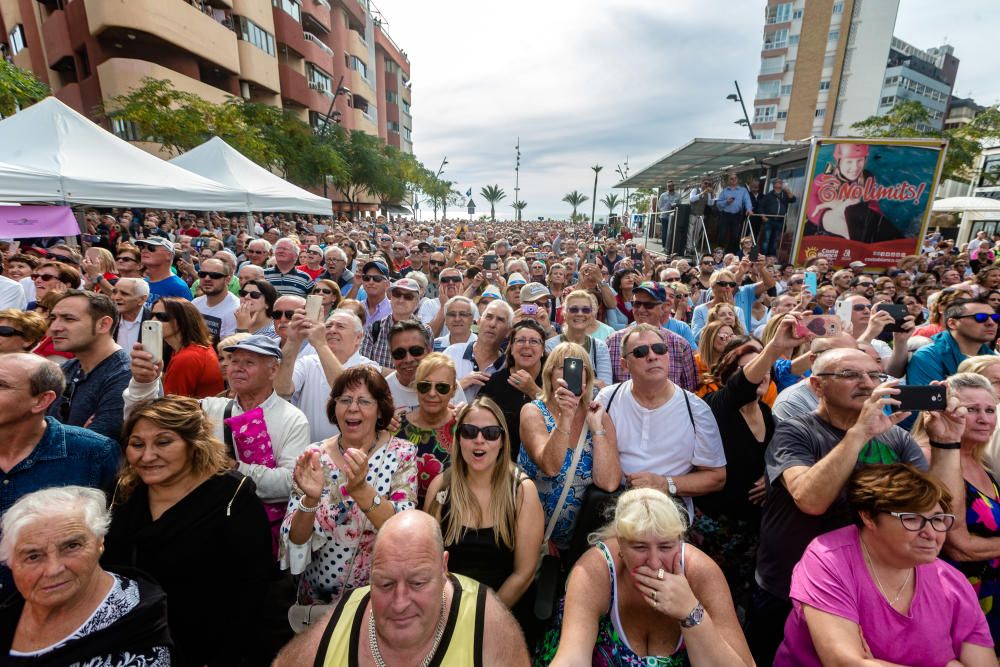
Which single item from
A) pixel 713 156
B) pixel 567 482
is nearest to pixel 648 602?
pixel 567 482

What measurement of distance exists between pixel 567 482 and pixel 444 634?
112 cm

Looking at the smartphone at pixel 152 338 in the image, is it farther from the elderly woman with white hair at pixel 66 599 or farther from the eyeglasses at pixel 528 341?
the eyeglasses at pixel 528 341

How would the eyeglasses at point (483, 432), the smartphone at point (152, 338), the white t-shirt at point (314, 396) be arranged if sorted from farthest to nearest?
the white t-shirt at point (314, 396), the smartphone at point (152, 338), the eyeglasses at point (483, 432)

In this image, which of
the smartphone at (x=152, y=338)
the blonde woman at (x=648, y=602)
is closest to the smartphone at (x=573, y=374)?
the blonde woman at (x=648, y=602)

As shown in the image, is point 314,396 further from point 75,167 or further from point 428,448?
point 75,167

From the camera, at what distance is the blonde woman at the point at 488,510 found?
92.2 inches

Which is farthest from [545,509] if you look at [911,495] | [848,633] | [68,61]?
[68,61]

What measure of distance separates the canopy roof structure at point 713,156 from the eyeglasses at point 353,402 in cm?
1138

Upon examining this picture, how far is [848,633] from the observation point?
1.79m

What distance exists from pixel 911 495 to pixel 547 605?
1648 millimetres

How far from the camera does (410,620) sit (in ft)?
5.46

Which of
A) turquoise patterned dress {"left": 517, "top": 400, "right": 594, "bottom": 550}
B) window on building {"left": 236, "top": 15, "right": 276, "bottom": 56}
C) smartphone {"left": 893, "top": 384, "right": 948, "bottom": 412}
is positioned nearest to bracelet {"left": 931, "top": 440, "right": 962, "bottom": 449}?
smartphone {"left": 893, "top": 384, "right": 948, "bottom": 412}

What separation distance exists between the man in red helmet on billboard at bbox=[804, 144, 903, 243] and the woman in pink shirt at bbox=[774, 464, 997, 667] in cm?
1061

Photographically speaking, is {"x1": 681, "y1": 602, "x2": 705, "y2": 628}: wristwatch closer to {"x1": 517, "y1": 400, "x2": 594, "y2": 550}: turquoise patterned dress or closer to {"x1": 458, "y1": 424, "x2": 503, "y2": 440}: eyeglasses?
{"x1": 517, "y1": 400, "x2": 594, "y2": 550}: turquoise patterned dress
